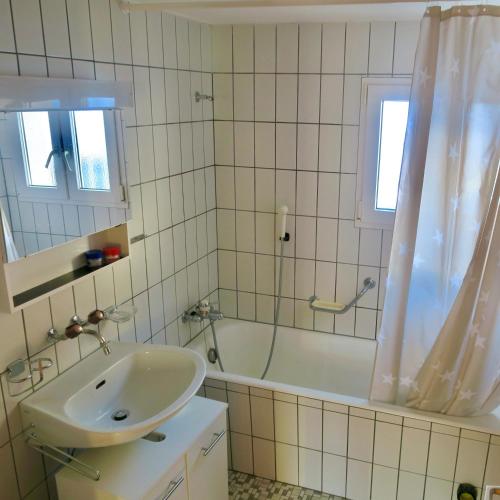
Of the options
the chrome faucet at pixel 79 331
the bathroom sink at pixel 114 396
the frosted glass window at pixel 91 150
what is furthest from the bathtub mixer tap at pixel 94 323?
the frosted glass window at pixel 91 150

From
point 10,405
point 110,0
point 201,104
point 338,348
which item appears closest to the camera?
point 10,405

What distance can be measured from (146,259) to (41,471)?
97cm

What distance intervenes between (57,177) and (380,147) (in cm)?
169

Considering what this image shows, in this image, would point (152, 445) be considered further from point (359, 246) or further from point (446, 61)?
point (446, 61)

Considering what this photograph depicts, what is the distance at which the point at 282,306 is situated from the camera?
3.15m

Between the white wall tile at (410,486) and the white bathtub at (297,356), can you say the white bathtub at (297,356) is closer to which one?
the white bathtub at (297,356)

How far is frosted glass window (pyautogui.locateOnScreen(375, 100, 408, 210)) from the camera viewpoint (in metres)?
2.65

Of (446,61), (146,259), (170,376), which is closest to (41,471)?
(170,376)

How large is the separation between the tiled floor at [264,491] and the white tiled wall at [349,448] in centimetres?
3

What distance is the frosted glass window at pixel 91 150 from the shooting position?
183 cm

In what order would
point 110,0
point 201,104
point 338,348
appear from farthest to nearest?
1. point 338,348
2. point 201,104
3. point 110,0

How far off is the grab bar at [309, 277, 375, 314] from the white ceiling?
1359 millimetres

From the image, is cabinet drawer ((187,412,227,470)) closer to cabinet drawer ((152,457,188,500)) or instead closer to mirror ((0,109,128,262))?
cabinet drawer ((152,457,188,500))

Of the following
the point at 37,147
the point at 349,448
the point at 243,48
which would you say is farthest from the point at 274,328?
the point at 37,147
